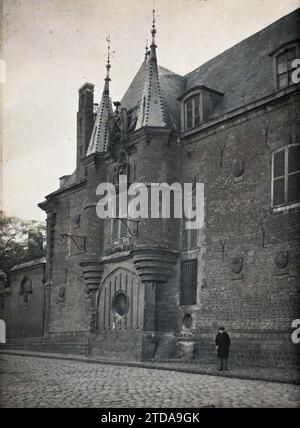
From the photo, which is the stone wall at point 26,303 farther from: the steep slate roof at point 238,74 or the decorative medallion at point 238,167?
the decorative medallion at point 238,167

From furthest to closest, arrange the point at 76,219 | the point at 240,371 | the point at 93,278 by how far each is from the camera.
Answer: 1. the point at 76,219
2. the point at 93,278
3. the point at 240,371

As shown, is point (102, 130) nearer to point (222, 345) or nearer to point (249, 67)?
point (249, 67)

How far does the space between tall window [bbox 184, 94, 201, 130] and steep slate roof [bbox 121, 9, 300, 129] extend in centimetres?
66

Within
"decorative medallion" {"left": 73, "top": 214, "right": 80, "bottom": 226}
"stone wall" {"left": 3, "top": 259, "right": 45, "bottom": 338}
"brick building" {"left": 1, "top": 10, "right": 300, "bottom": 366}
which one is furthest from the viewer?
"stone wall" {"left": 3, "top": 259, "right": 45, "bottom": 338}

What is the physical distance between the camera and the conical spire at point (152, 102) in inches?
832

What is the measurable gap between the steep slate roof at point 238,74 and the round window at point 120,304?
7.34 m

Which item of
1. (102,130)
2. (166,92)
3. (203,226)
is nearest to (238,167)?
(203,226)

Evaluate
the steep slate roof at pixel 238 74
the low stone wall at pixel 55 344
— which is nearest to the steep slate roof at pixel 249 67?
the steep slate roof at pixel 238 74

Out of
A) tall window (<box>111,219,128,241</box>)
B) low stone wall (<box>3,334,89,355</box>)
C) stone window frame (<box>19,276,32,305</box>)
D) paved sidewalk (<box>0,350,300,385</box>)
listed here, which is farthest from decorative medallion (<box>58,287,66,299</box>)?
paved sidewalk (<box>0,350,300,385</box>)

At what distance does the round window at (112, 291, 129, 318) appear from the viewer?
21.6 m

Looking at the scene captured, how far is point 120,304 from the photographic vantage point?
2212 centimetres

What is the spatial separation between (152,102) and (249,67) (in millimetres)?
4083

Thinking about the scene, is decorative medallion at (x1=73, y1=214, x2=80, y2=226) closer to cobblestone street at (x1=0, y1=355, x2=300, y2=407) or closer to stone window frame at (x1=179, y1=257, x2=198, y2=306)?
stone window frame at (x1=179, y1=257, x2=198, y2=306)

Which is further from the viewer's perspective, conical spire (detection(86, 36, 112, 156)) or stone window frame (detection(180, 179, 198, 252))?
conical spire (detection(86, 36, 112, 156))
